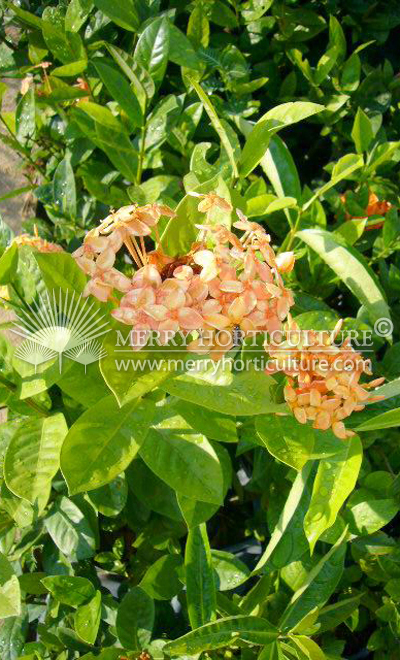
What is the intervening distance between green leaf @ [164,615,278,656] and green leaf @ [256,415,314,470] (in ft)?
0.73

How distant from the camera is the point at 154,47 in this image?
3.61 feet

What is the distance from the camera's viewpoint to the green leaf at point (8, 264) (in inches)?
29.7

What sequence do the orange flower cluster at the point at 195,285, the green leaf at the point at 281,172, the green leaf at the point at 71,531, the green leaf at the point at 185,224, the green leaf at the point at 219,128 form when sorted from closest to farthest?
1. the orange flower cluster at the point at 195,285
2. the green leaf at the point at 185,224
3. the green leaf at the point at 219,128
4. the green leaf at the point at 71,531
5. the green leaf at the point at 281,172

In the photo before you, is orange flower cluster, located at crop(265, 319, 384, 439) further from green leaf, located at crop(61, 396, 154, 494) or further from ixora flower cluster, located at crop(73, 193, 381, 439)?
green leaf, located at crop(61, 396, 154, 494)

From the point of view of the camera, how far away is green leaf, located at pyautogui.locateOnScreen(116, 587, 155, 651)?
937mm

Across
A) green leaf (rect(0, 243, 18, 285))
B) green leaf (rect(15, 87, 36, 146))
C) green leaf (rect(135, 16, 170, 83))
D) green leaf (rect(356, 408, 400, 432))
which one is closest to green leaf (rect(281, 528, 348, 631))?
green leaf (rect(356, 408, 400, 432))

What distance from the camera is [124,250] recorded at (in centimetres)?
142

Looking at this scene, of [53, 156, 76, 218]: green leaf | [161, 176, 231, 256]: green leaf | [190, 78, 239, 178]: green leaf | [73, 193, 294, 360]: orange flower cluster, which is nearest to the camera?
[73, 193, 294, 360]: orange flower cluster

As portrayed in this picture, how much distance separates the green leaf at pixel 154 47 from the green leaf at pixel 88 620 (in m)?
0.85

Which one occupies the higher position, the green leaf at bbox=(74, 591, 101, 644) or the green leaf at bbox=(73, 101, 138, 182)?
the green leaf at bbox=(73, 101, 138, 182)

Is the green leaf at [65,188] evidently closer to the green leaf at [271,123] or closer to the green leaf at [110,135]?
the green leaf at [110,135]

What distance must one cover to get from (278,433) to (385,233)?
0.56 metres

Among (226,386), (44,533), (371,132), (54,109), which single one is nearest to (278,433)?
(226,386)

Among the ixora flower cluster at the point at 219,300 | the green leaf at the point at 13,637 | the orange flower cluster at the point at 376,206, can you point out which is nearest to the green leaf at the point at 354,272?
the ixora flower cluster at the point at 219,300
